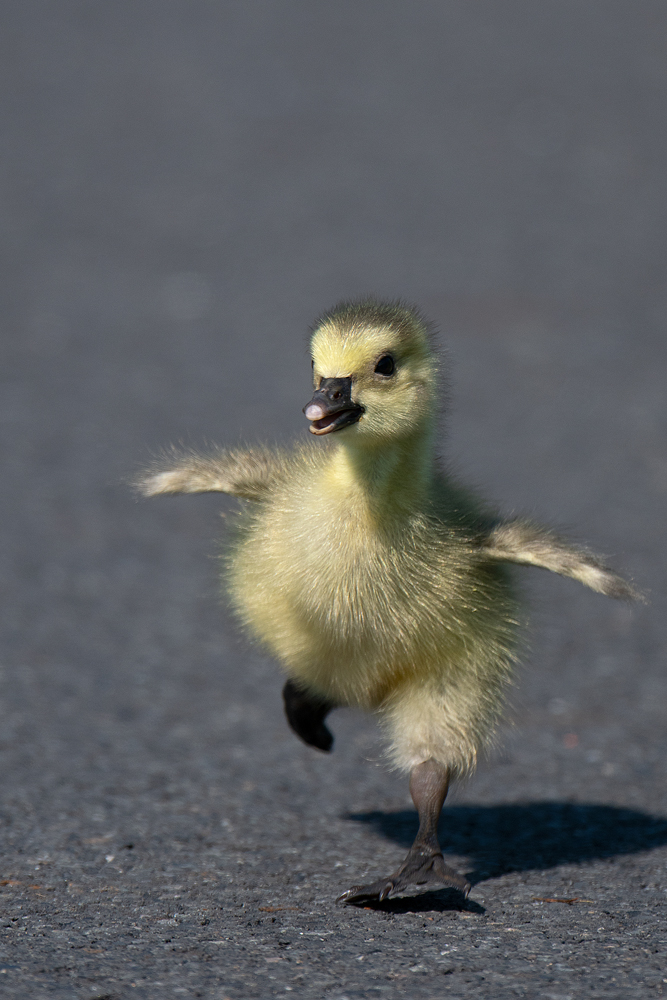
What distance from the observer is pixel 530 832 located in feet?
14.3

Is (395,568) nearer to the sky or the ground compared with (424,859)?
nearer to the sky

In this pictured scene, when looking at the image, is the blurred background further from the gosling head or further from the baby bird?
the gosling head

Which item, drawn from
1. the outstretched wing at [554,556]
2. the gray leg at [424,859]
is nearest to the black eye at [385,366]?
the outstretched wing at [554,556]

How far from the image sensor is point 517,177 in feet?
44.0

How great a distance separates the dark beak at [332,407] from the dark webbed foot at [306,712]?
1.15 metres

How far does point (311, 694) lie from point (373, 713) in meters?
0.26

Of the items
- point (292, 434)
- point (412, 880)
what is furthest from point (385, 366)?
point (292, 434)

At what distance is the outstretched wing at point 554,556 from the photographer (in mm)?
3594

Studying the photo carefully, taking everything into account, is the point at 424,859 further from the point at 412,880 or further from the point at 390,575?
the point at 390,575

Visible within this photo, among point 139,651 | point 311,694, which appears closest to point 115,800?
point 311,694

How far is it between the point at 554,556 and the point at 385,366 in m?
0.74

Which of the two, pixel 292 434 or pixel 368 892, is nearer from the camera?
pixel 368 892

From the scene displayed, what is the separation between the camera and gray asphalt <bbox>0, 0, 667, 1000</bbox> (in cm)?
344

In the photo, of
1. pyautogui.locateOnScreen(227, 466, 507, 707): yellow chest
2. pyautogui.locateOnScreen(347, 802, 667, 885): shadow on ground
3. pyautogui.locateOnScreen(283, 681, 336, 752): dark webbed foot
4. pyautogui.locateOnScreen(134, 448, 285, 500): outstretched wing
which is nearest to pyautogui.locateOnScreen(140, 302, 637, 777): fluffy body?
pyautogui.locateOnScreen(227, 466, 507, 707): yellow chest
